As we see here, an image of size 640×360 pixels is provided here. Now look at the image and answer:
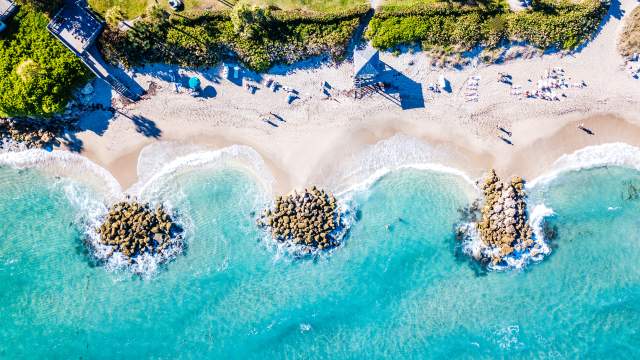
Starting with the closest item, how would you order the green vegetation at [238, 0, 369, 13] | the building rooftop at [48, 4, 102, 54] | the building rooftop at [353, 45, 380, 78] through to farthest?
the building rooftop at [48, 4, 102, 54] → the building rooftop at [353, 45, 380, 78] → the green vegetation at [238, 0, 369, 13]

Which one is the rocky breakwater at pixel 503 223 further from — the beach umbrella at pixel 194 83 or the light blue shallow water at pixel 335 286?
the beach umbrella at pixel 194 83

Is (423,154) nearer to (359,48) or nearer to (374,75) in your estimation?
(374,75)

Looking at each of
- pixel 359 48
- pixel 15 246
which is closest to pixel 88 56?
pixel 15 246

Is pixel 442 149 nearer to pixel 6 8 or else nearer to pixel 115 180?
pixel 115 180

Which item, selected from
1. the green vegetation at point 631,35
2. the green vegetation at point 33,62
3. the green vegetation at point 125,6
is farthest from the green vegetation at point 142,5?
the green vegetation at point 631,35

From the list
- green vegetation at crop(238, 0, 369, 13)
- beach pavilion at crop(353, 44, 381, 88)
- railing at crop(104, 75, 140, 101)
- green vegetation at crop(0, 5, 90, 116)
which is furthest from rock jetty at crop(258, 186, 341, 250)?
green vegetation at crop(0, 5, 90, 116)

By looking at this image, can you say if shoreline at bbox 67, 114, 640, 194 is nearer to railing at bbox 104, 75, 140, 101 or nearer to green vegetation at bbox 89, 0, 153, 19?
railing at bbox 104, 75, 140, 101
